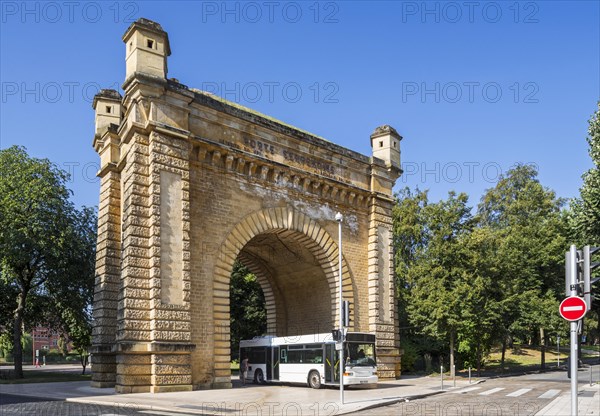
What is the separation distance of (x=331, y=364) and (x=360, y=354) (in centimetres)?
127

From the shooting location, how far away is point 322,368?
81.5ft

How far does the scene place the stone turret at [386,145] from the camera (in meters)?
33.0

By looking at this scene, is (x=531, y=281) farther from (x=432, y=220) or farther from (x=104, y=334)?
(x=104, y=334)

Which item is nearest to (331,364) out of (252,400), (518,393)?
(252,400)

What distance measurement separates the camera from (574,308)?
11250 millimetres

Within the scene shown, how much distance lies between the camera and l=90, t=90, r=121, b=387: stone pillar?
81.0ft

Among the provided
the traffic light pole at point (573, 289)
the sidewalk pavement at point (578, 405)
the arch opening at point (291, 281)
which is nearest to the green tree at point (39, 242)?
the arch opening at point (291, 281)

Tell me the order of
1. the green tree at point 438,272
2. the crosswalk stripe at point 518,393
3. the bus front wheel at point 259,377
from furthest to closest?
the green tree at point 438,272 < the bus front wheel at point 259,377 < the crosswalk stripe at point 518,393

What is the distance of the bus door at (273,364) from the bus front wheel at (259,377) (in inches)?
21.1

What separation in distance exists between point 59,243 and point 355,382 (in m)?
20.1

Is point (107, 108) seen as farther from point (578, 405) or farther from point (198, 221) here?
point (578, 405)

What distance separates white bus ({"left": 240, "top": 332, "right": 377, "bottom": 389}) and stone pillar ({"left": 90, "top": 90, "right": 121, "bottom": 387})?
701 centimetres

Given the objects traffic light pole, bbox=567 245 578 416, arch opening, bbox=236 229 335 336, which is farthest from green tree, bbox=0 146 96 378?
traffic light pole, bbox=567 245 578 416

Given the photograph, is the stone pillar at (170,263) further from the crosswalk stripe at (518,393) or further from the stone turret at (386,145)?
the stone turret at (386,145)
